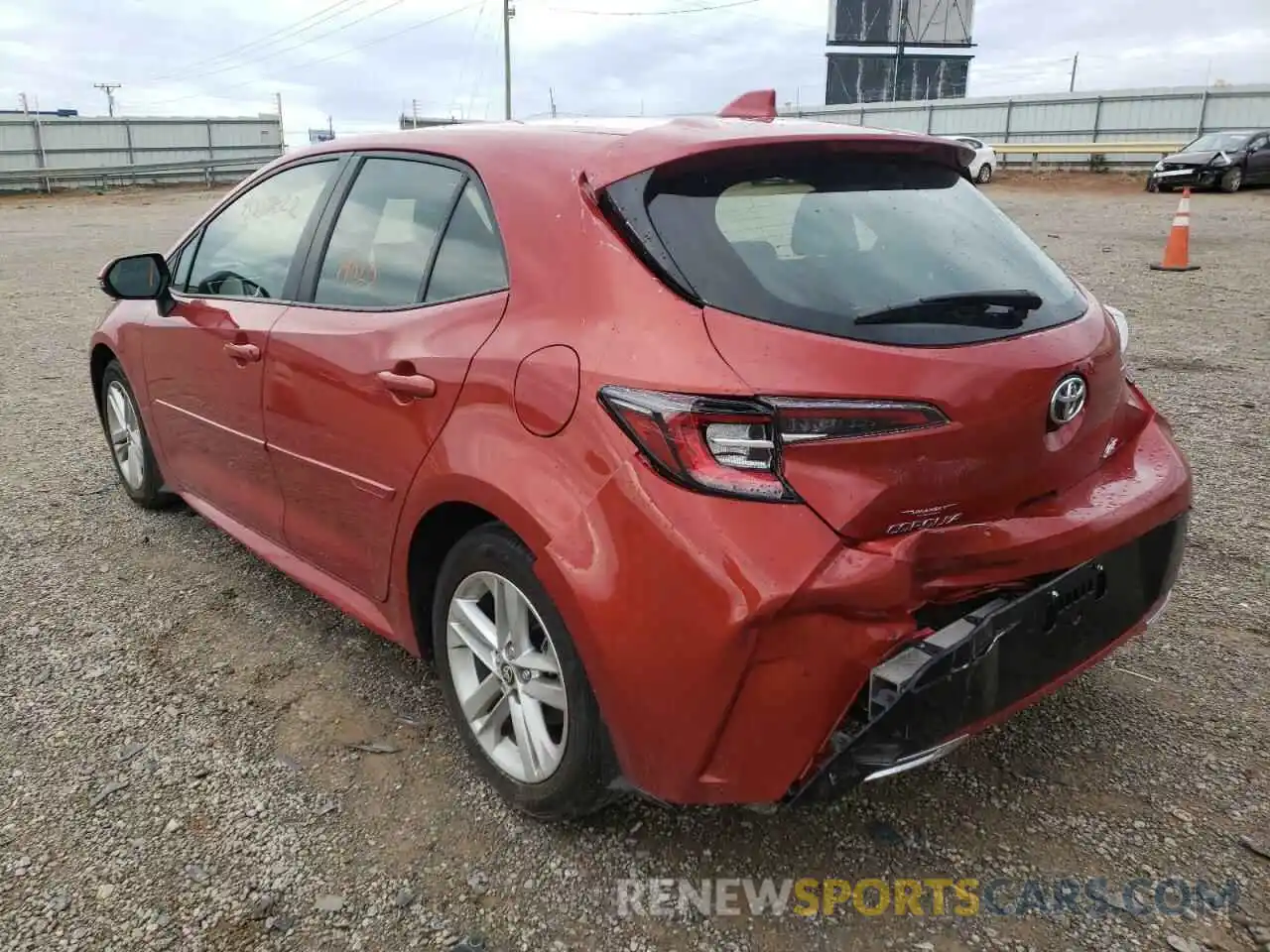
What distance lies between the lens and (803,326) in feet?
6.40

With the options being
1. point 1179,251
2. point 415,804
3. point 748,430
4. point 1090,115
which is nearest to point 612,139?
point 748,430

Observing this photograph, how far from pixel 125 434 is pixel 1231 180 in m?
25.0

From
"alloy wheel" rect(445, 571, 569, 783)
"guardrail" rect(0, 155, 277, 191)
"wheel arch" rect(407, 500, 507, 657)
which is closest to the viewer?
"alloy wheel" rect(445, 571, 569, 783)

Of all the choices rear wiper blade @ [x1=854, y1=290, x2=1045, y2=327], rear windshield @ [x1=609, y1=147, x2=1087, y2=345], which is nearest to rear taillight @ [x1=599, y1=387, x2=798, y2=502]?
rear windshield @ [x1=609, y1=147, x2=1087, y2=345]

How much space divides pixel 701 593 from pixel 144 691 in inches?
82.1

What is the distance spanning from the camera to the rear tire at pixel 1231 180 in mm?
22578

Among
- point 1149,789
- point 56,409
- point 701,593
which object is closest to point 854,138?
point 701,593

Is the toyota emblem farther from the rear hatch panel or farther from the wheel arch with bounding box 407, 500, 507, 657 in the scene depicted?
the wheel arch with bounding box 407, 500, 507, 657

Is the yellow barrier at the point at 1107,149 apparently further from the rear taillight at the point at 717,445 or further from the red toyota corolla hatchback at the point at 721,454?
the rear taillight at the point at 717,445

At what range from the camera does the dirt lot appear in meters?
2.14

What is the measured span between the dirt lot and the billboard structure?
180 ft

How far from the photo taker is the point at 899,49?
54.4 m

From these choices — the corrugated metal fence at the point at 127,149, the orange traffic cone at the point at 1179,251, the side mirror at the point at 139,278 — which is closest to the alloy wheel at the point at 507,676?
the side mirror at the point at 139,278

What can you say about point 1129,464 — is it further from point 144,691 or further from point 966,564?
point 144,691
